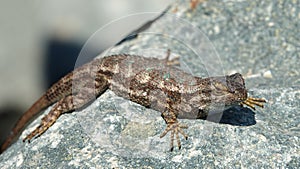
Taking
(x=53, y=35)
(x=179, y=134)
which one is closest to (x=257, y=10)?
(x=179, y=134)

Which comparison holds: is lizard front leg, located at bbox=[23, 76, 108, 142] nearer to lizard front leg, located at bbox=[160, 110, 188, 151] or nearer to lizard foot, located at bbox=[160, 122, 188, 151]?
lizard front leg, located at bbox=[160, 110, 188, 151]

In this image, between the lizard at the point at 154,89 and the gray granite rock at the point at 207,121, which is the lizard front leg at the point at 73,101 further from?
the gray granite rock at the point at 207,121

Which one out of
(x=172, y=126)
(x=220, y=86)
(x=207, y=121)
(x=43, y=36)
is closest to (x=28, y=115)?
(x=172, y=126)

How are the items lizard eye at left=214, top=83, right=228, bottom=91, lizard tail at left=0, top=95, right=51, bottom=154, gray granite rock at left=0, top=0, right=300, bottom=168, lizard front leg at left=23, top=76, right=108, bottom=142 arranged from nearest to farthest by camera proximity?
gray granite rock at left=0, top=0, right=300, bottom=168
lizard eye at left=214, top=83, right=228, bottom=91
lizard front leg at left=23, top=76, right=108, bottom=142
lizard tail at left=0, top=95, right=51, bottom=154

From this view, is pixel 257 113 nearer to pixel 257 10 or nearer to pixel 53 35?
pixel 257 10

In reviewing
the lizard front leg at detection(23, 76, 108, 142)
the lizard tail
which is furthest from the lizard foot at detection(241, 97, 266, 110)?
the lizard tail

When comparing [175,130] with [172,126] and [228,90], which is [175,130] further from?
[228,90]
